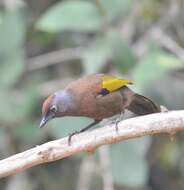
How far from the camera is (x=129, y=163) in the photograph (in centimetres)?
555

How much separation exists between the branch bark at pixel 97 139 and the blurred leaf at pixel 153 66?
4.93ft

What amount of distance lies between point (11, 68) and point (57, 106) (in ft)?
6.34

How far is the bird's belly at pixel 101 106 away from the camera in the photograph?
4.43 metres

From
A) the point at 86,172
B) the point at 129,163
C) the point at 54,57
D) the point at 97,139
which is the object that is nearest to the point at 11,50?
the point at 54,57

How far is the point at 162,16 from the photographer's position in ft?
22.4

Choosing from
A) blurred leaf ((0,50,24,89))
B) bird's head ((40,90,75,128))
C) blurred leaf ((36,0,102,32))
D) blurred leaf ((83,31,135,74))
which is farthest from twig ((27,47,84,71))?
bird's head ((40,90,75,128))

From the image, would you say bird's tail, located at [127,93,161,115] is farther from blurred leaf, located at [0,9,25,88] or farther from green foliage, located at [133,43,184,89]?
blurred leaf, located at [0,9,25,88]

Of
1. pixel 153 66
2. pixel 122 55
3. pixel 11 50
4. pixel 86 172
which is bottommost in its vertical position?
pixel 86 172

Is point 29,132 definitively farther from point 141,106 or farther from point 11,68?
point 141,106

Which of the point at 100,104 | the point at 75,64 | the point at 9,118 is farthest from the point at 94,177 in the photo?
the point at 100,104

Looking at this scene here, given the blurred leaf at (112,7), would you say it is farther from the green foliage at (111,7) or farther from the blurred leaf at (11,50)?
the blurred leaf at (11,50)

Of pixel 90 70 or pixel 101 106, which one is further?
pixel 90 70

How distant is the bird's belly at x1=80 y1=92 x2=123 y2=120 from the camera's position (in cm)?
443

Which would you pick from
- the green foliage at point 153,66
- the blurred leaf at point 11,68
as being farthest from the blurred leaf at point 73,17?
the blurred leaf at point 11,68
